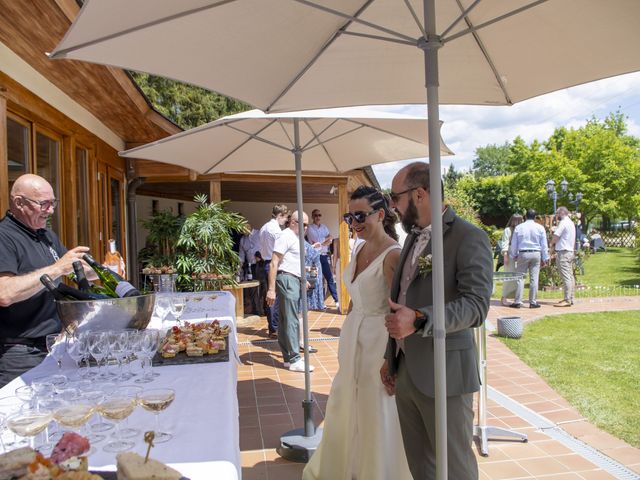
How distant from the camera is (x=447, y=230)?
228cm

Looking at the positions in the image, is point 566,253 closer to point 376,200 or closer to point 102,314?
point 376,200

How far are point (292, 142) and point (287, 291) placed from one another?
221 cm

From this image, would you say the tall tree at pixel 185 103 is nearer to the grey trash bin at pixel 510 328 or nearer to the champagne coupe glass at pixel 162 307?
the grey trash bin at pixel 510 328

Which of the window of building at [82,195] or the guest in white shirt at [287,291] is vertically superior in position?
the window of building at [82,195]

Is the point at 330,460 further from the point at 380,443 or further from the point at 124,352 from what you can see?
Answer: the point at 124,352

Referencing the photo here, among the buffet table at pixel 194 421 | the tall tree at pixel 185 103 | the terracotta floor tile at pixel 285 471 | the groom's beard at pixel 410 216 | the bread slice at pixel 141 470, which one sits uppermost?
the tall tree at pixel 185 103

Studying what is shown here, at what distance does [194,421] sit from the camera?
5.57 feet

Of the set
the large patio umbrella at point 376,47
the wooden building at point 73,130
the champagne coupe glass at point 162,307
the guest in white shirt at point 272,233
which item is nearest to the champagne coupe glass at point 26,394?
the large patio umbrella at point 376,47

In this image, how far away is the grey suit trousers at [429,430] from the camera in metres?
2.21

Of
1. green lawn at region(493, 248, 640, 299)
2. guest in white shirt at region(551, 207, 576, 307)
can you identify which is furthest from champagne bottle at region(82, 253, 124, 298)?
green lawn at region(493, 248, 640, 299)

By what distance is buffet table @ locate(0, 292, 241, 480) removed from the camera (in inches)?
55.8

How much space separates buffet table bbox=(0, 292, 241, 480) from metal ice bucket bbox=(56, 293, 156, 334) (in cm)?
22

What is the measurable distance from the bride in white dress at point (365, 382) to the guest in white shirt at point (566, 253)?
809 cm

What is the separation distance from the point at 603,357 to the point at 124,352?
614cm
